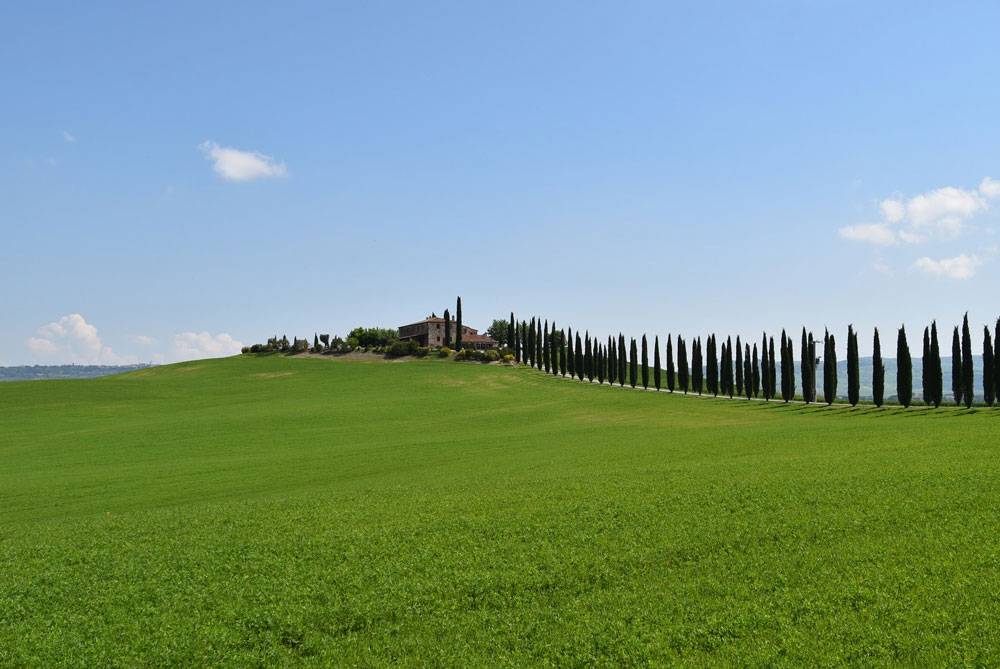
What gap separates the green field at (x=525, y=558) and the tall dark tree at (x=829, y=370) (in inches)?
1283

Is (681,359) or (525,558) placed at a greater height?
(681,359)

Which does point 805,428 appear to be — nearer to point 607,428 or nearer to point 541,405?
point 607,428

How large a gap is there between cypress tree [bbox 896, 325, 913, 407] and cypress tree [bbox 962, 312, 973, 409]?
4131mm

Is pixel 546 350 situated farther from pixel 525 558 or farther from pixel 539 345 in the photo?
pixel 525 558

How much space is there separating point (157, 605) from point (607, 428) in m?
37.0

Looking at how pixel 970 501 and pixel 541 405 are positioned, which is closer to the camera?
pixel 970 501

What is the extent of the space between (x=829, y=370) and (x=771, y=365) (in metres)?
7.81

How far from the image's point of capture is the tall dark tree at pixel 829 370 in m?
64.9

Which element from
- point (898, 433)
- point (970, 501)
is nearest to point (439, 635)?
point (970, 501)

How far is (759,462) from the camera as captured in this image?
25.3 m

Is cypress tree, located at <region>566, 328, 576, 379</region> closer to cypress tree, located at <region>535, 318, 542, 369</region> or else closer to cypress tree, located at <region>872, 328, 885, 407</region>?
cypress tree, located at <region>535, 318, 542, 369</region>

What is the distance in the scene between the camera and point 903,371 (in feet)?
199

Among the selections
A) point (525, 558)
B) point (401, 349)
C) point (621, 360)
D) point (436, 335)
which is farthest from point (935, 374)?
point (436, 335)

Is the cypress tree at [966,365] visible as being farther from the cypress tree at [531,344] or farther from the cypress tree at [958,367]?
the cypress tree at [531,344]
